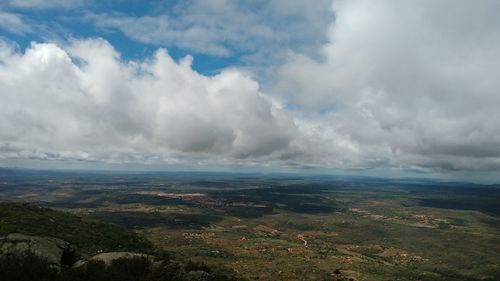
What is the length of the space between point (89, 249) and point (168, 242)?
128437 millimetres

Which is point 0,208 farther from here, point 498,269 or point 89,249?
point 498,269

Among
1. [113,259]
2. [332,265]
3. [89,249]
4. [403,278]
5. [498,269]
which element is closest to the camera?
[113,259]

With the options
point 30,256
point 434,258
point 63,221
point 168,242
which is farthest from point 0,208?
point 434,258

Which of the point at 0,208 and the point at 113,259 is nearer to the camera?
the point at 113,259

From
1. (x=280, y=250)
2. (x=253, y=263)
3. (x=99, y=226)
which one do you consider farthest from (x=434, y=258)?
(x=99, y=226)

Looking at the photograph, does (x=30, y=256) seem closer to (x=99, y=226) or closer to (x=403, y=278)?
(x=99, y=226)

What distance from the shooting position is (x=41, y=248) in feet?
139

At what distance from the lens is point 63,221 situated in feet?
274

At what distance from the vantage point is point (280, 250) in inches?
7436

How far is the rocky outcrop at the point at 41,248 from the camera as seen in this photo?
40438mm

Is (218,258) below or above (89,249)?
below

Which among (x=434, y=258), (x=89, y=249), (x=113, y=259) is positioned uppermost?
(x=113, y=259)

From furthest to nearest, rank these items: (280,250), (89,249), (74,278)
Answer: (280,250)
(89,249)
(74,278)

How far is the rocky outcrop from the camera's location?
4044cm
